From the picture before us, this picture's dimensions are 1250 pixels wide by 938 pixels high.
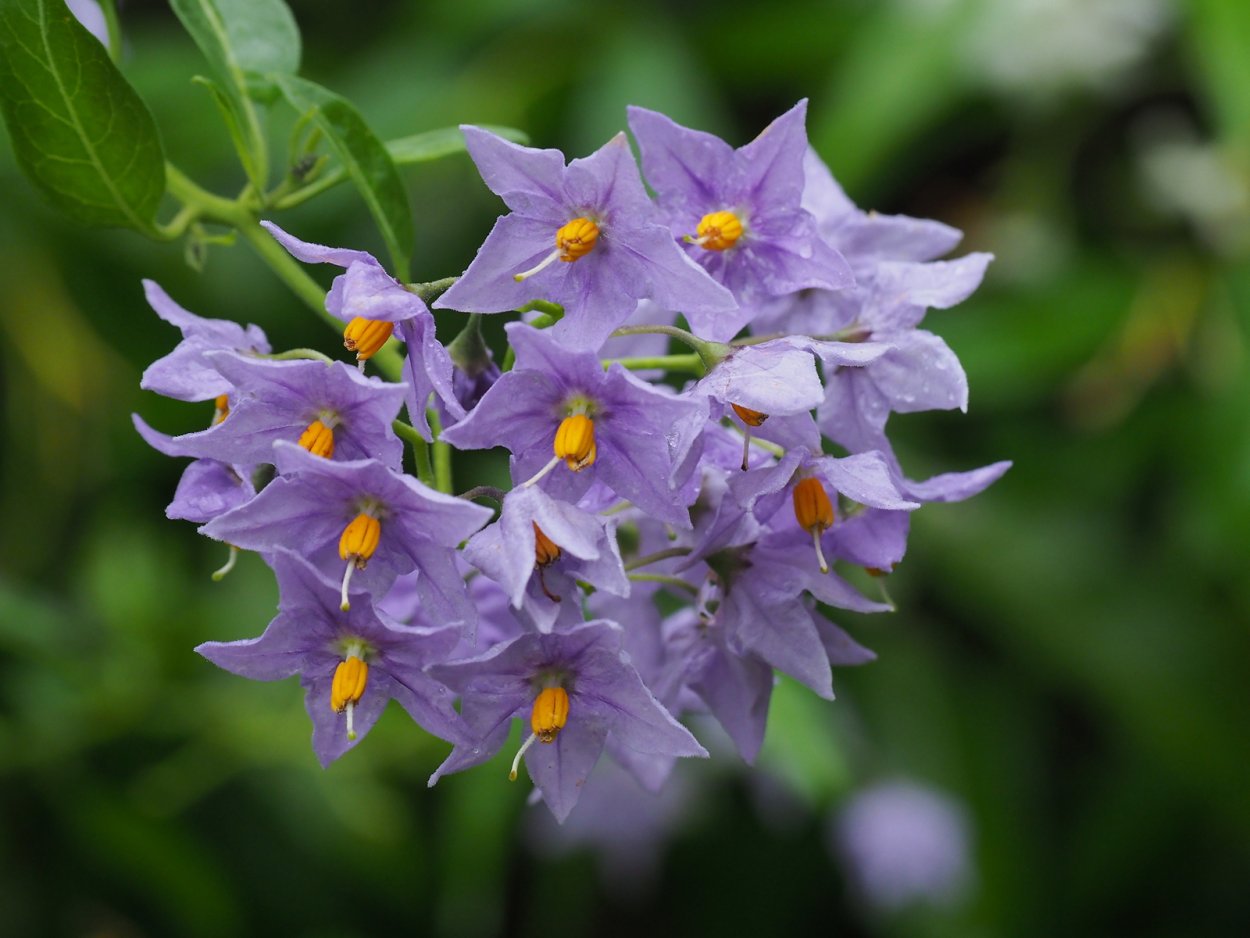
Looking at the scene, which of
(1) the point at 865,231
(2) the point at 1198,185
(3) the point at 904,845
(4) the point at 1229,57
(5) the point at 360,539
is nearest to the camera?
(5) the point at 360,539

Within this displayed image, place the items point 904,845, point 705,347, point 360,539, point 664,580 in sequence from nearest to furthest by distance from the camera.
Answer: point 360,539 → point 705,347 → point 664,580 → point 904,845

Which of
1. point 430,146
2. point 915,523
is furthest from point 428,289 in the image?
point 915,523

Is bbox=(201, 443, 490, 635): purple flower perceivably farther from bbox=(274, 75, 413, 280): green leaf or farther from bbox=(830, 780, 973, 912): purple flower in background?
bbox=(830, 780, 973, 912): purple flower in background

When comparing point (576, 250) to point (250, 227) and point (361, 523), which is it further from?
point (250, 227)

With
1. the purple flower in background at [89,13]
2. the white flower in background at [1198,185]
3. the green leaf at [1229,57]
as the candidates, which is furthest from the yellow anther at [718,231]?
the white flower in background at [1198,185]

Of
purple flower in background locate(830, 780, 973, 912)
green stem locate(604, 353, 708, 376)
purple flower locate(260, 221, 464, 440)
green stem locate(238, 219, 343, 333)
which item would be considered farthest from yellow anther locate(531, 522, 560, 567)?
purple flower in background locate(830, 780, 973, 912)
